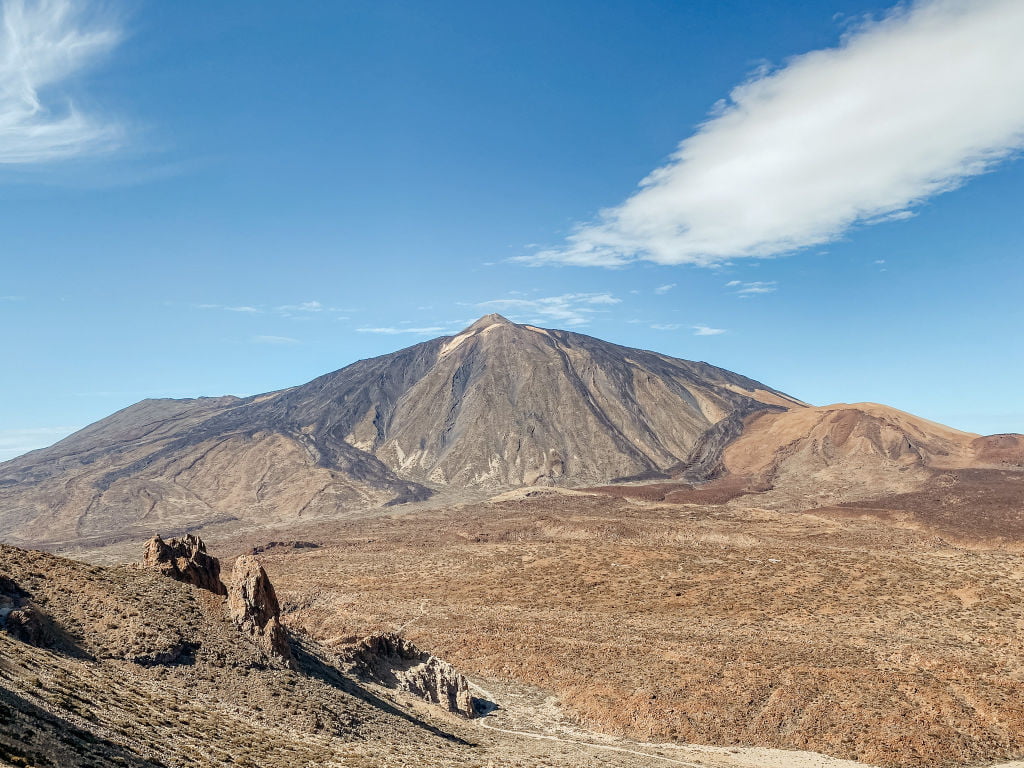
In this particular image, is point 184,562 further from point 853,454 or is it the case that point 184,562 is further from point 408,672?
point 853,454

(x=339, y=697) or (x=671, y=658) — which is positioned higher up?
(x=339, y=697)

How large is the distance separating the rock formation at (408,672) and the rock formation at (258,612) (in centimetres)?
555

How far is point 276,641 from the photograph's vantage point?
2383cm

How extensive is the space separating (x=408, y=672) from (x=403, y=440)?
128 meters

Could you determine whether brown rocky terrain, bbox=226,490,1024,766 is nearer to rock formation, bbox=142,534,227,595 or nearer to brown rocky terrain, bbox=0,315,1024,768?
brown rocky terrain, bbox=0,315,1024,768

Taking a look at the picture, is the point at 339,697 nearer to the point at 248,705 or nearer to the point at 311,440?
the point at 248,705

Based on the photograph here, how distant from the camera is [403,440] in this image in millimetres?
156500

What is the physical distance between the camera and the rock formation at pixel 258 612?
77.5 feet

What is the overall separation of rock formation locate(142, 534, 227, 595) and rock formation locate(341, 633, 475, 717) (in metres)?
6.71

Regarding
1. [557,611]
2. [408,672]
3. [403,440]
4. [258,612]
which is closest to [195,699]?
[258,612]

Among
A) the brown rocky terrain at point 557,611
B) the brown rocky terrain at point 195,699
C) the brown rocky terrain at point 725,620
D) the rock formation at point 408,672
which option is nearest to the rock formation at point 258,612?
the brown rocky terrain at point 557,611

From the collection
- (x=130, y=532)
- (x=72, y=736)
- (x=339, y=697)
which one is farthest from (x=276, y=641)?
(x=130, y=532)

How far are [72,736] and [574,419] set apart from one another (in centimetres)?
14093

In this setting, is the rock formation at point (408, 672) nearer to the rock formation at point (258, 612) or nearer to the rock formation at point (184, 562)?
the rock formation at point (258, 612)
